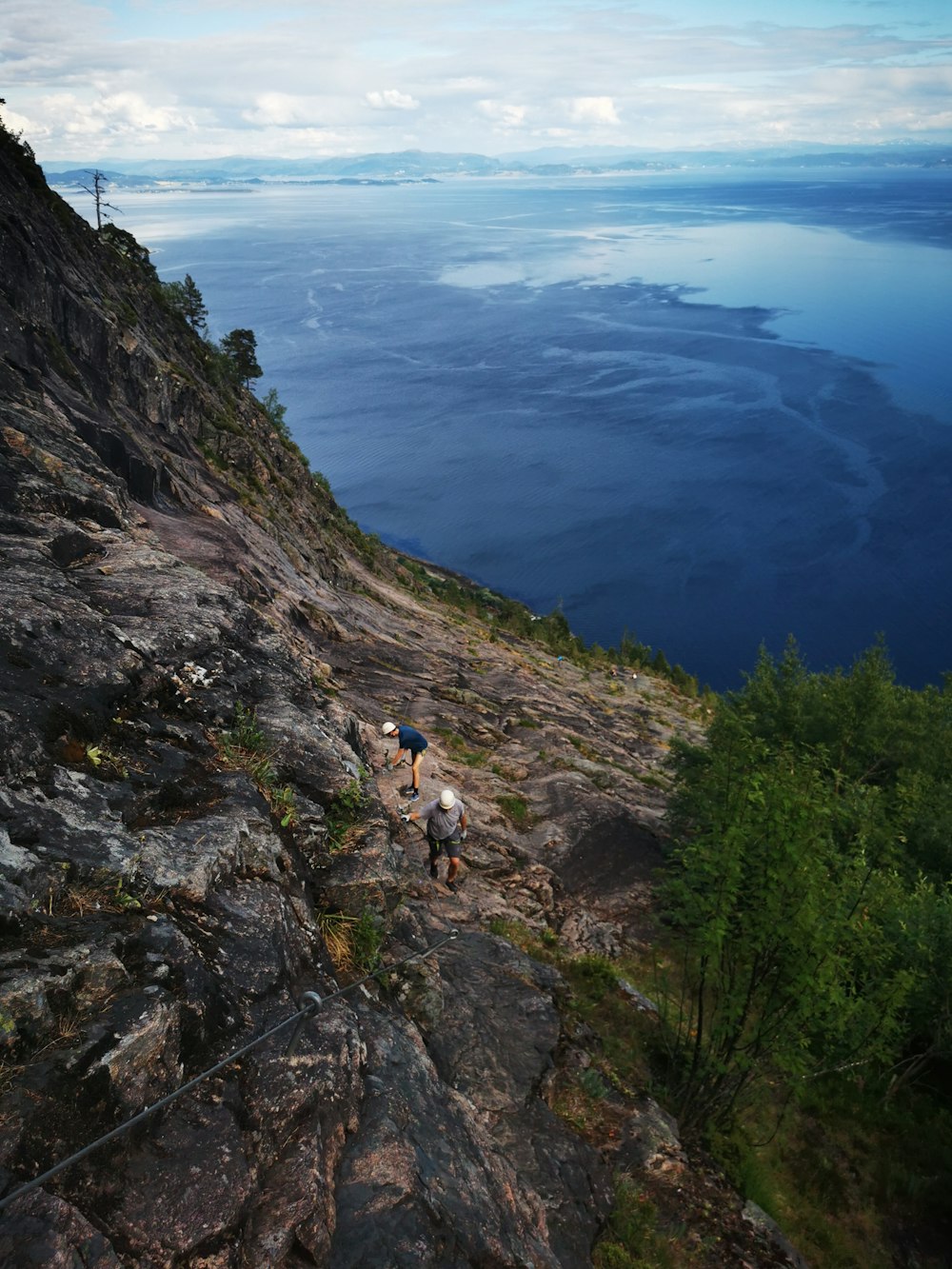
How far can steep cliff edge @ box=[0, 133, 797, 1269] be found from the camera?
16.2 ft

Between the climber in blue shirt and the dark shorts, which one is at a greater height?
the climber in blue shirt

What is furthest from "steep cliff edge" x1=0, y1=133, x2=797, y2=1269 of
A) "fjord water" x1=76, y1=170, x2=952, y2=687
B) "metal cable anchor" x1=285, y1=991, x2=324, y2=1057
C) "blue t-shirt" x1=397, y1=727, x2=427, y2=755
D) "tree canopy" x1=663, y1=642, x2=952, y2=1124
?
"fjord water" x1=76, y1=170, x2=952, y2=687

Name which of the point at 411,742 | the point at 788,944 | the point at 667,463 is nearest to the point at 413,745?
the point at 411,742

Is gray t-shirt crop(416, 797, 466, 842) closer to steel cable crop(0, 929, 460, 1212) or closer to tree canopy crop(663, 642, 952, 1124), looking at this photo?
tree canopy crop(663, 642, 952, 1124)

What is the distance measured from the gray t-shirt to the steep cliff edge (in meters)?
0.81

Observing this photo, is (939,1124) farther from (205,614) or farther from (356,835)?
(205,614)

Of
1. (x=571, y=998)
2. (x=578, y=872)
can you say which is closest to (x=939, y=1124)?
(x=578, y=872)

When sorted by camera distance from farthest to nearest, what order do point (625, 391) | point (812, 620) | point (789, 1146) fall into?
point (625, 391), point (812, 620), point (789, 1146)

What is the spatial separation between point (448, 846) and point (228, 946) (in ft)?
19.1

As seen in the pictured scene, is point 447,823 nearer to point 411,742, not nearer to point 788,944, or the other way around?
point 411,742

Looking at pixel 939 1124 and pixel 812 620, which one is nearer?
pixel 939 1124

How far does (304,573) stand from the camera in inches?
1103

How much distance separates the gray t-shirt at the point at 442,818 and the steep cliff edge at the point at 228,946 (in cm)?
81

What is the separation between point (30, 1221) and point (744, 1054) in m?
8.12
